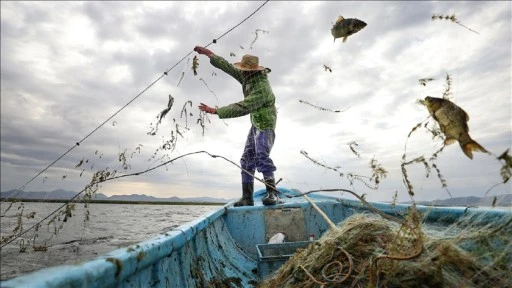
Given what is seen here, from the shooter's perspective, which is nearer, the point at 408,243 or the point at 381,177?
the point at 408,243

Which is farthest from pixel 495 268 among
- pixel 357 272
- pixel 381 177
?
pixel 381 177

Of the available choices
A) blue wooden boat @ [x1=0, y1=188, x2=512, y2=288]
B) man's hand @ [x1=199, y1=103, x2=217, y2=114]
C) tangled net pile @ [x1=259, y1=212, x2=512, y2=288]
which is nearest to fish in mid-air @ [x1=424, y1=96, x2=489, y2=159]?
tangled net pile @ [x1=259, y1=212, x2=512, y2=288]

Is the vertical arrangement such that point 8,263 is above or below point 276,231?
below

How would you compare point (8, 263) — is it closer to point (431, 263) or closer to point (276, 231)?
point (276, 231)

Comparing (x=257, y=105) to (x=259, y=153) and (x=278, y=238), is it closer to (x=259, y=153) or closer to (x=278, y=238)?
(x=259, y=153)

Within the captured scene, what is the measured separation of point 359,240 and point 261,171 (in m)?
3.45

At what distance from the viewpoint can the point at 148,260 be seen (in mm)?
1848

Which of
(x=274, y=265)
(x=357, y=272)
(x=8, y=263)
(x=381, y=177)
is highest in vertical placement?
(x=381, y=177)

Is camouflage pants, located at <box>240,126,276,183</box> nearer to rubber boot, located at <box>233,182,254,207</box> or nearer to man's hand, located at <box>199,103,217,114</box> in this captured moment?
rubber boot, located at <box>233,182,254,207</box>

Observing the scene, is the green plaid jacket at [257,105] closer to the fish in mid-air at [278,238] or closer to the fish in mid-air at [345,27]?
the fish in mid-air at [278,238]

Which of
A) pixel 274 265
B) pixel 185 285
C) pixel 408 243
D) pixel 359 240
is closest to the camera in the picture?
pixel 408 243

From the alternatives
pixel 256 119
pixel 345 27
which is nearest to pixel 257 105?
pixel 256 119

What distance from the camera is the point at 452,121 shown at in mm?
1998

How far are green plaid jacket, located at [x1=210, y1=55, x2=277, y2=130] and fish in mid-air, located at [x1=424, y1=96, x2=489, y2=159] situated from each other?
11.4 feet
